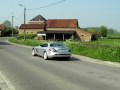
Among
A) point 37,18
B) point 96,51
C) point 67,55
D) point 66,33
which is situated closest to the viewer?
point 67,55

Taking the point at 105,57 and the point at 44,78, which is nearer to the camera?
the point at 44,78

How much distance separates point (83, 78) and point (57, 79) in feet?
3.51

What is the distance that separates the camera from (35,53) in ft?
87.4

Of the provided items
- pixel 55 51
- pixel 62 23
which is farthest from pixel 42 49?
pixel 62 23

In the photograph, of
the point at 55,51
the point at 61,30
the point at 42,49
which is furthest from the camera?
the point at 61,30

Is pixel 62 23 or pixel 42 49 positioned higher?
pixel 62 23

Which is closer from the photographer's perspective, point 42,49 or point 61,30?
point 42,49

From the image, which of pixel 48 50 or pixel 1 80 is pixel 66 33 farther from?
pixel 1 80

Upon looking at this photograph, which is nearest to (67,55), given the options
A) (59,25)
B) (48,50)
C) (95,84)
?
(48,50)

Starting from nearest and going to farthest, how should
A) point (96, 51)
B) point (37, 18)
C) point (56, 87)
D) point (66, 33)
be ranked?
point (56, 87) → point (96, 51) → point (66, 33) → point (37, 18)

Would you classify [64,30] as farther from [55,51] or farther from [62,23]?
[55,51]

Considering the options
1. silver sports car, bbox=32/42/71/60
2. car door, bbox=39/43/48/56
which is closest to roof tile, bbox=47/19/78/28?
car door, bbox=39/43/48/56

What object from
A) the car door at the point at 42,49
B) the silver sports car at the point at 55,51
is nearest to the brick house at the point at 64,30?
the car door at the point at 42,49

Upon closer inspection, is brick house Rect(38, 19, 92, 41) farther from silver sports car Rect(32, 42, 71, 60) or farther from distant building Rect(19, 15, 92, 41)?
silver sports car Rect(32, 42, 71, 60)
